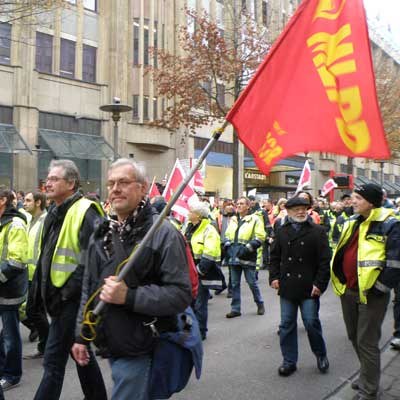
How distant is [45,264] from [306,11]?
2470mm

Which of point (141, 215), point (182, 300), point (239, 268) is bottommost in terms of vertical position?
point (239, 268)

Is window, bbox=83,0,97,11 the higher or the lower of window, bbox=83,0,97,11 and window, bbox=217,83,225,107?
the higher

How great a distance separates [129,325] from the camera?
2.68 meters

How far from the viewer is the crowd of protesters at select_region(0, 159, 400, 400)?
272 centimetres

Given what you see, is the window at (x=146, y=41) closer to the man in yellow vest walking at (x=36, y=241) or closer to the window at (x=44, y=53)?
the window at (x=44, y=53)

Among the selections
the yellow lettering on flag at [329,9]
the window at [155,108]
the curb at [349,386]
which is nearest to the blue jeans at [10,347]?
the curb at [349,386]

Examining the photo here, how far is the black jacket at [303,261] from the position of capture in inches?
201

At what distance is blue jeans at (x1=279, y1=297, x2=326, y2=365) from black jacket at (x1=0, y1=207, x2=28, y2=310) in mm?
2578

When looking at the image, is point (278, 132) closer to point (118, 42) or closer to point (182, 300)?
point (182, 300)

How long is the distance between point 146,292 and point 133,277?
142 mm

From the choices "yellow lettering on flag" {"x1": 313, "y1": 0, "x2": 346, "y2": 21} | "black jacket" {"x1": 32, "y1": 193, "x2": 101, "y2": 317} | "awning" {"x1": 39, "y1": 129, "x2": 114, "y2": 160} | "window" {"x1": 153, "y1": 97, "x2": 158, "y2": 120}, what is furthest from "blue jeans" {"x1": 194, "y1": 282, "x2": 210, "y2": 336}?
"window" {"x1": 153, "y1": 97, "x2": 158, "y2": 120}

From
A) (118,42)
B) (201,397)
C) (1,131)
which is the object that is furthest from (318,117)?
(118,42)

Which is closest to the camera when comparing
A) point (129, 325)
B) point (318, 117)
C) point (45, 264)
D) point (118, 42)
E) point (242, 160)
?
point (129, 325)

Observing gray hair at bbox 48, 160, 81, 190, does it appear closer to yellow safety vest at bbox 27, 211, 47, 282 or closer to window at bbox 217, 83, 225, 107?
yellow safety vest at bbox 27, 211, 47, 282
